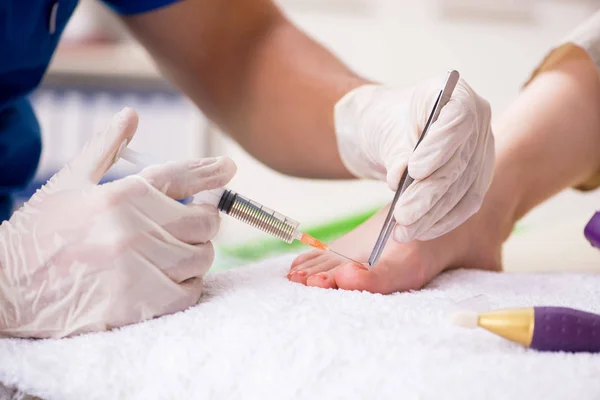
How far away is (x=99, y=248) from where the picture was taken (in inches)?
21.3

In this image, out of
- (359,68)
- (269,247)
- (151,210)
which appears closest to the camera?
(151,210)

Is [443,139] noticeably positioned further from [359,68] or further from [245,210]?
[359,68]

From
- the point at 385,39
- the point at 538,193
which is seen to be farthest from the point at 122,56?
the point at 538,193

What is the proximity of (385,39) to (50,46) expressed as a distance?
156cm

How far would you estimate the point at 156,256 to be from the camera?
56 cm

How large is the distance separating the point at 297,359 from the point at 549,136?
0.68 meters

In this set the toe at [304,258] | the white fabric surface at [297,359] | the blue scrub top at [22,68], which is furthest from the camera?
the blue scrub top at [22,68]

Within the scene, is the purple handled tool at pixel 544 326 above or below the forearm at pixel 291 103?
above

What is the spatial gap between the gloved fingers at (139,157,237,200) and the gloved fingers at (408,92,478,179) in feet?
0.61

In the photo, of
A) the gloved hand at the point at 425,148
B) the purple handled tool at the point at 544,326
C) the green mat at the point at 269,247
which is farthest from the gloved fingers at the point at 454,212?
the green mat at the point at 269,247

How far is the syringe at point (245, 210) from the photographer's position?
2.04 ft

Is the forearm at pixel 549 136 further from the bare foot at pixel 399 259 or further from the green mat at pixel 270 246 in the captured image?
the green mat at pixel 270 246

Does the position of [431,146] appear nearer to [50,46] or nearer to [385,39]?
[50,46]

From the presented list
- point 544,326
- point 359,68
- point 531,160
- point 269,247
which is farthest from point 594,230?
point 359,68
